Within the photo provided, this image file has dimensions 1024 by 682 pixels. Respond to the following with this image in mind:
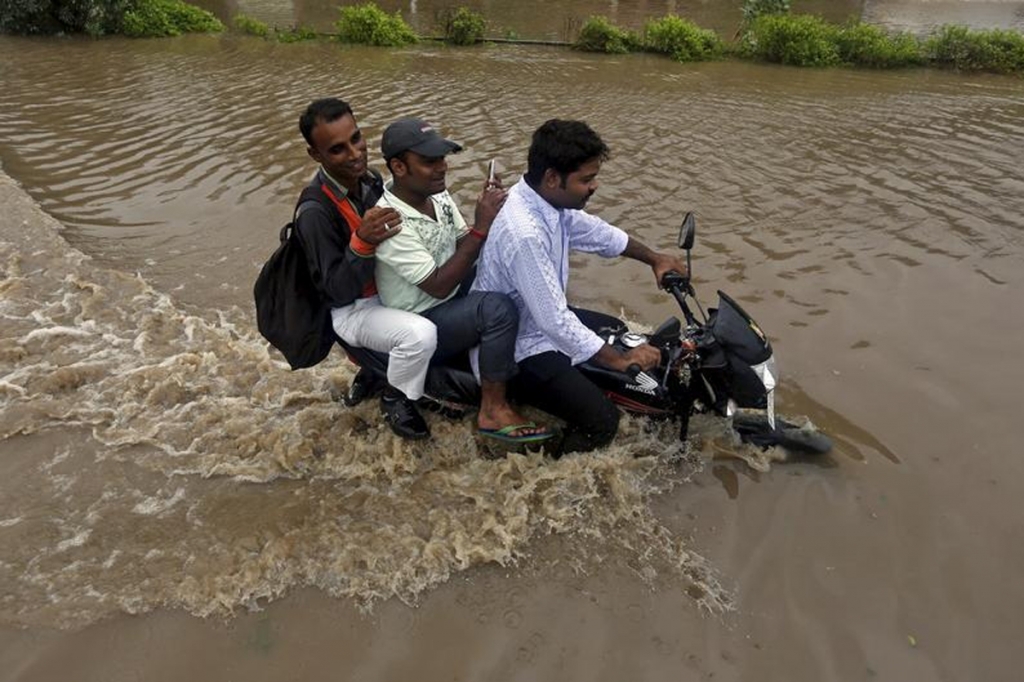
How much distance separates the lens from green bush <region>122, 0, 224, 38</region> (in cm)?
1494

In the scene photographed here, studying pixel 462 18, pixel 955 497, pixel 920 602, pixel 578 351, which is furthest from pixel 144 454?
pixel 462 18

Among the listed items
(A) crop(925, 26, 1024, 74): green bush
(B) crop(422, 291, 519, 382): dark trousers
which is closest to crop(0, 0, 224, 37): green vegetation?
(B) crop(422, 291, 519, 382): dark trousers

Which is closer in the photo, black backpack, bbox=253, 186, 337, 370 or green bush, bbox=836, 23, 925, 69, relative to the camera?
black backpack, bbox=253, 186, 337, 370

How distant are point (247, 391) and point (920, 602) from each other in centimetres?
392

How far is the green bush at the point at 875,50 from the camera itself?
1246 centimetres

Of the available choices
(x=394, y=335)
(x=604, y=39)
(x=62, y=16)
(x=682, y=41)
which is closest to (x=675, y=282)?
(x=394, y=335)

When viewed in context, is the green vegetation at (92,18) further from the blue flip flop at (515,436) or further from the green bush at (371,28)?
the blue flip flop at (515,436)

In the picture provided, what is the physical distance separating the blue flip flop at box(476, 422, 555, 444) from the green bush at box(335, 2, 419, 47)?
13.5m

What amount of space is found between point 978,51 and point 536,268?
531 inches

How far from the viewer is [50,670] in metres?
2.60

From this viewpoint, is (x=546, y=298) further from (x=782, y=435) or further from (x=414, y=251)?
(x=782, y=435)

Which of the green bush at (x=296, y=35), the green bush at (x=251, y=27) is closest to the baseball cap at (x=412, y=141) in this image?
the green bush at (x=296, y=35)

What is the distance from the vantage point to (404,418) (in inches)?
144

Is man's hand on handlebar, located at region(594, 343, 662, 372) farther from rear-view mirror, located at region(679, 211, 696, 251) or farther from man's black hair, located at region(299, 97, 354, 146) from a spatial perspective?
man's black hair, located at region(299, 97, 354, 146)
